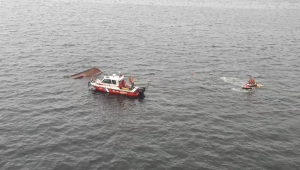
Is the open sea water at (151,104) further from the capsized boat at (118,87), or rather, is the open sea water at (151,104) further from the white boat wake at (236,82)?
the capsized boat at (118,87)

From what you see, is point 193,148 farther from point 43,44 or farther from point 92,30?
point 92,30

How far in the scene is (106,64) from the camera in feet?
212

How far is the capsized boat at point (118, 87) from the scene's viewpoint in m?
47.6

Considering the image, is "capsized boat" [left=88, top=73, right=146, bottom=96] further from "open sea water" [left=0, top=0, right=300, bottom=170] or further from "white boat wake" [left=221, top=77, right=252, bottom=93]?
"white boat wake" [left=221, top=77, right=252, bottom=93]

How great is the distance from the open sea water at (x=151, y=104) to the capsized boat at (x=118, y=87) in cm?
123

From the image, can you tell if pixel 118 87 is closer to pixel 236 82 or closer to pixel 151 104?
pixel 151 104

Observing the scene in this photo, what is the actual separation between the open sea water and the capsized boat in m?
1.23

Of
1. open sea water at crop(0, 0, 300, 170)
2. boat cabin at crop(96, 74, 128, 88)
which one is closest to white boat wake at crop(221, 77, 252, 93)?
open sea water at crop(0, 0, 300, 170)

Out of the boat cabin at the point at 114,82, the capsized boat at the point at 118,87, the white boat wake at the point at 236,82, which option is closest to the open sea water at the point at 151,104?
the white boat wake at the point at 236,82

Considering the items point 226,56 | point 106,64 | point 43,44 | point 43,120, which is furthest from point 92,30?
point 43,120

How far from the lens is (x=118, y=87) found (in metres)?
48.3

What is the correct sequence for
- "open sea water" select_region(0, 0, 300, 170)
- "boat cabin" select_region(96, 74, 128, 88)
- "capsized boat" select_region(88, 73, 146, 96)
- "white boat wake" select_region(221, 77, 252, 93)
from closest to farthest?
1. "open sea water" select_region(0, 0, 300, 170)
2. "capsized boat" select_region(88, 73, 146, 96)
3. "boat cabin" select_region(96, 74, 128, 88)
4. "white boat wake" select_region(221, 77, 252, 93)

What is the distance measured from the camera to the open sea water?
32.2 m

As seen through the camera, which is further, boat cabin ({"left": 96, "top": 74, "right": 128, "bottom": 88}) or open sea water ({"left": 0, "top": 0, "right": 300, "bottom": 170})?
boat cabin ({"left": 96, "top": 74, "right": 128, "bottom": 88})
